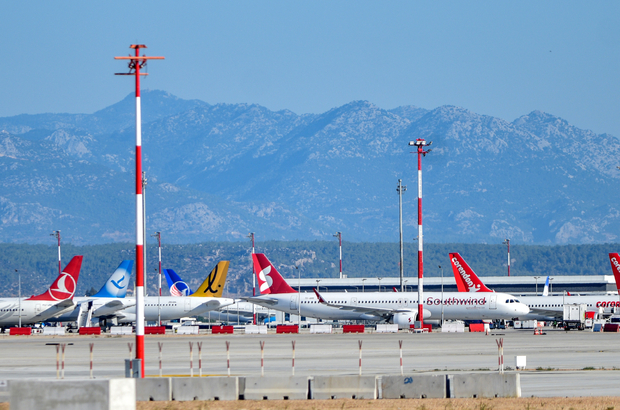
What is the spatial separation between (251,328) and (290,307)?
514 cm

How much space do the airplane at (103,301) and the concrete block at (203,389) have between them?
68.1 m

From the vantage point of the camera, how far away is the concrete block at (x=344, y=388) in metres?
31.2

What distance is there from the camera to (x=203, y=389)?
3117 cm

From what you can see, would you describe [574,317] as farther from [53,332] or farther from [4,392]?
[4,392]

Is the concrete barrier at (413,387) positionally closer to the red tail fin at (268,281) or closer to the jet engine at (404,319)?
the jet engine at (404,319)

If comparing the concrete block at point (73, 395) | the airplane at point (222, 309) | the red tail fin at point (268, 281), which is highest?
the red tail fin at point (268, 281)

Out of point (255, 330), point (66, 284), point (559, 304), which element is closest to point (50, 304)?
point (66, 284)

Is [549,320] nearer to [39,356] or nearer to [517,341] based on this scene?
[517,341]

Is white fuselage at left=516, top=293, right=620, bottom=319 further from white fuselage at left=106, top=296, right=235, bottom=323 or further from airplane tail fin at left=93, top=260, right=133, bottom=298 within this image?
airplane tail fin at left=93, top=260, right=133, bottom=298

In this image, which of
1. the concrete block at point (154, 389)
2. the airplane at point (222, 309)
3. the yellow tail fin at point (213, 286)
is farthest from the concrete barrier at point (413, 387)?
the airplane at point (222, 309)

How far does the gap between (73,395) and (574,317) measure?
69082 millimetres

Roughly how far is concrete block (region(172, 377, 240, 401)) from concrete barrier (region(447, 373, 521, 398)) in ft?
24.0

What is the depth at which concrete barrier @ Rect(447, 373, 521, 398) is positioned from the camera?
31000 millimetres

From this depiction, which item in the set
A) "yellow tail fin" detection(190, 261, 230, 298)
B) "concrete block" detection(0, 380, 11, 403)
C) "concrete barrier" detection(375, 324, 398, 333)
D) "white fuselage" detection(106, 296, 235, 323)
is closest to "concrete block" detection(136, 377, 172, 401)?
"concrete block" detection(0, 380, 11, 403)
